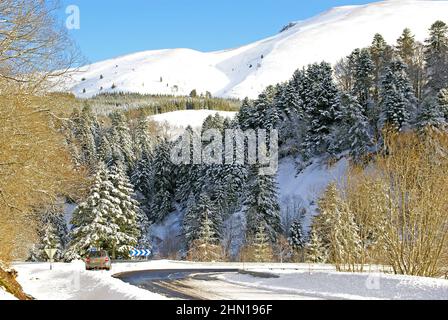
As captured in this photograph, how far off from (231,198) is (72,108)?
58215mm

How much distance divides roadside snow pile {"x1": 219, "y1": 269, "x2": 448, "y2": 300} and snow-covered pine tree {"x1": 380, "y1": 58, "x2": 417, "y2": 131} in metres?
41.2

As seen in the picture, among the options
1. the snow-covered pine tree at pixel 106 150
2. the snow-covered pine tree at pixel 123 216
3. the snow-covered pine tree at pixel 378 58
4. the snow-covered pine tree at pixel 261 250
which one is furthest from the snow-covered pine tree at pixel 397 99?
the snow-covered pine tree at pixel 106 150

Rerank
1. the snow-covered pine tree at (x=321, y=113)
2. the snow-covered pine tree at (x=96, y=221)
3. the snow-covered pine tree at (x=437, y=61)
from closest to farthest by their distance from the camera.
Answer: the snow-covered pine tree at (x=96, y=221) → the snow-covered pine tree at (x=437, y=61) → the snow-covered pine tree at (x=321, y=113)

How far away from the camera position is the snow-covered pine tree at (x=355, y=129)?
65938mm

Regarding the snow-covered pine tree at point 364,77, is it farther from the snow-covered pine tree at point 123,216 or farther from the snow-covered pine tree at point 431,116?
the snow-covered pine tree at point 123,216

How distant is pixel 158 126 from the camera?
198 m

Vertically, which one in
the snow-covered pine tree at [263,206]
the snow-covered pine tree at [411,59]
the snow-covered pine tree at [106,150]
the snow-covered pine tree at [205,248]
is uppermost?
Result: the snow-covered pine tree at [411,59]

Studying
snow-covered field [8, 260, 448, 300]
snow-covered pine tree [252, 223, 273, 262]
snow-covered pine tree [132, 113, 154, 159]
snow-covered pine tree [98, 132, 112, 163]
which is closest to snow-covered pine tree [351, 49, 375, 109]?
snow-covered pine tree [252, 223, 273, 262]

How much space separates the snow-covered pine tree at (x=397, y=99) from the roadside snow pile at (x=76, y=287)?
44382 mm

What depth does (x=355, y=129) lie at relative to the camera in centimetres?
6731

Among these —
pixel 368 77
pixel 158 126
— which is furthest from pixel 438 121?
pixel 158 126

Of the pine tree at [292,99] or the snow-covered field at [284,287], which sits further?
the pine tree at [292,99]

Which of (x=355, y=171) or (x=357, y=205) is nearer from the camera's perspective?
(x=357, y=205)

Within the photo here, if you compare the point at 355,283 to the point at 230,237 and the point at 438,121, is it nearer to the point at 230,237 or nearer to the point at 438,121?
the point at 438,121
